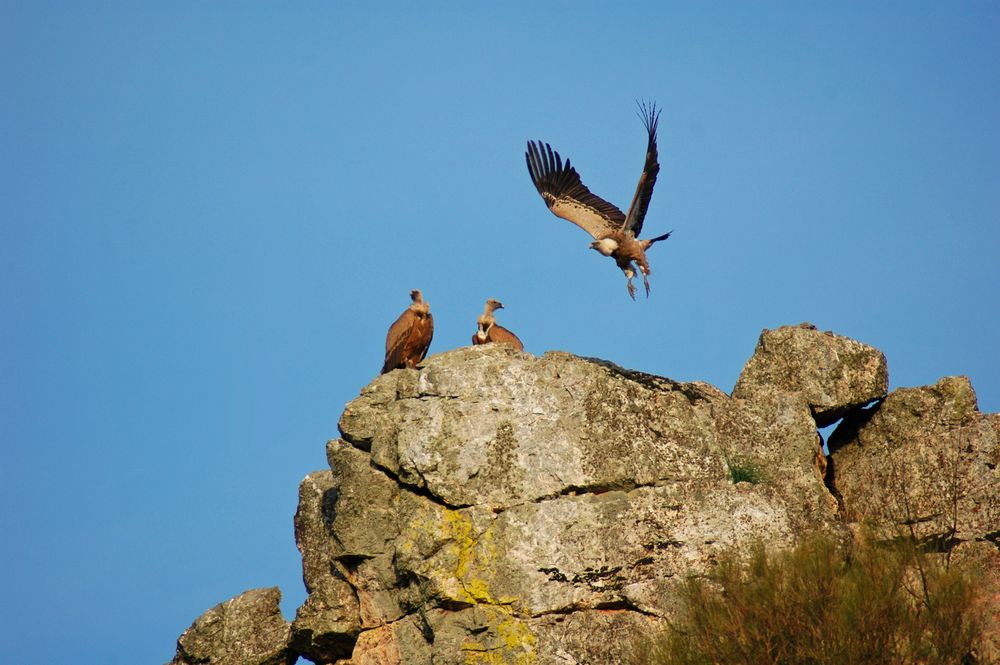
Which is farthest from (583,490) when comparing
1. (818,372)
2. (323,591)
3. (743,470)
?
(818,372)

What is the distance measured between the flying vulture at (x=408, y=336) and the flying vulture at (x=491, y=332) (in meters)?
0.77

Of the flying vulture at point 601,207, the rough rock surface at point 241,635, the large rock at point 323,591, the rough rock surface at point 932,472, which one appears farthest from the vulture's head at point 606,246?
the rough rock surface at point 241,635

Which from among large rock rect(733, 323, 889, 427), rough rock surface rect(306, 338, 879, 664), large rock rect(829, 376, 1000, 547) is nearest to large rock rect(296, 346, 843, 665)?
rough rock surface rect(306, 338, 879, 664)

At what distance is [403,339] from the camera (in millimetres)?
22188

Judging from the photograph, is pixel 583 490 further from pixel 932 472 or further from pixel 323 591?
pixel 932 472

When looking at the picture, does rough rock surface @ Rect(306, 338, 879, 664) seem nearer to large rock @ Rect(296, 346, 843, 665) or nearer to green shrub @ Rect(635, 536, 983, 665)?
large rock @ Rect(296, 346, 843, 665)

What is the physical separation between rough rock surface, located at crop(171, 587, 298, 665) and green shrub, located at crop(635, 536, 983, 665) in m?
5.95

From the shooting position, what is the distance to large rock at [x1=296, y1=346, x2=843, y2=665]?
18.1 metres

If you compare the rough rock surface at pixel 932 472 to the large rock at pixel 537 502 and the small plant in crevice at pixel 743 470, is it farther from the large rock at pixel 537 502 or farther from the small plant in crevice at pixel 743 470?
the small plant in crevice at pixel 743 470

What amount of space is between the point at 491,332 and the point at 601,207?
243 centimetres

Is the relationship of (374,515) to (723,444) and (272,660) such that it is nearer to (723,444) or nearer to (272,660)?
(272,660)

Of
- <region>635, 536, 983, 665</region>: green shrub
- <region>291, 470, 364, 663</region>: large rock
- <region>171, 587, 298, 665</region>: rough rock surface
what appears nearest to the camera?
<region>635, 536, 983, 665</region>: green shrub

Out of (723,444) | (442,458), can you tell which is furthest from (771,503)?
(442,458)

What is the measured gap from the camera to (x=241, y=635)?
21141 millimetres
